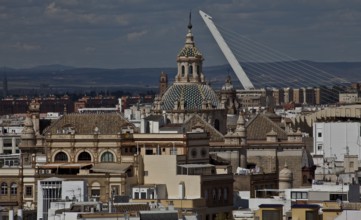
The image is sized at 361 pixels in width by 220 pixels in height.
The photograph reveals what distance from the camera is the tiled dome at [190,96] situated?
11069 centimetres

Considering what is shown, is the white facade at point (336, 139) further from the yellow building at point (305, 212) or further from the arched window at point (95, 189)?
the yellow building at point (305, 212)

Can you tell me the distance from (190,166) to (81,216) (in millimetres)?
25023

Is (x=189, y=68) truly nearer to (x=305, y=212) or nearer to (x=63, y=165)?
(x=63, y=165)

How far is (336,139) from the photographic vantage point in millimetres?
109438

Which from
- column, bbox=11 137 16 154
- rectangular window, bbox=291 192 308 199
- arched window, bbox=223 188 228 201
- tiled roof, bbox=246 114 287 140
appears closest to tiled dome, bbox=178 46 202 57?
tiled roof, bbox=246 114 287 140

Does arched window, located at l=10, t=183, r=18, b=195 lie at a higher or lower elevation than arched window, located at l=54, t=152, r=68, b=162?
lower

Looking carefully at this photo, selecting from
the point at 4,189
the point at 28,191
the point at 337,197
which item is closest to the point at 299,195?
the point at 337,197

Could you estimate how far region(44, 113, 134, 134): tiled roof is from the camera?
289 feet

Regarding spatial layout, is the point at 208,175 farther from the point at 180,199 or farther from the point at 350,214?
the point at 350,214

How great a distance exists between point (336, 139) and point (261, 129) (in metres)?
4.55

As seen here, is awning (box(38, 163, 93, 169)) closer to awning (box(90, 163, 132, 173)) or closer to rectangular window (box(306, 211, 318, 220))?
awning (box(90, 163, 132, 173))

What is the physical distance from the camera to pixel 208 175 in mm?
77562

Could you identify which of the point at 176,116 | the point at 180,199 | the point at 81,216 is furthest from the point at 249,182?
the point at 81,216

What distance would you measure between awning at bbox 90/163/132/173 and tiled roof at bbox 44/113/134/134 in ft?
20.9
